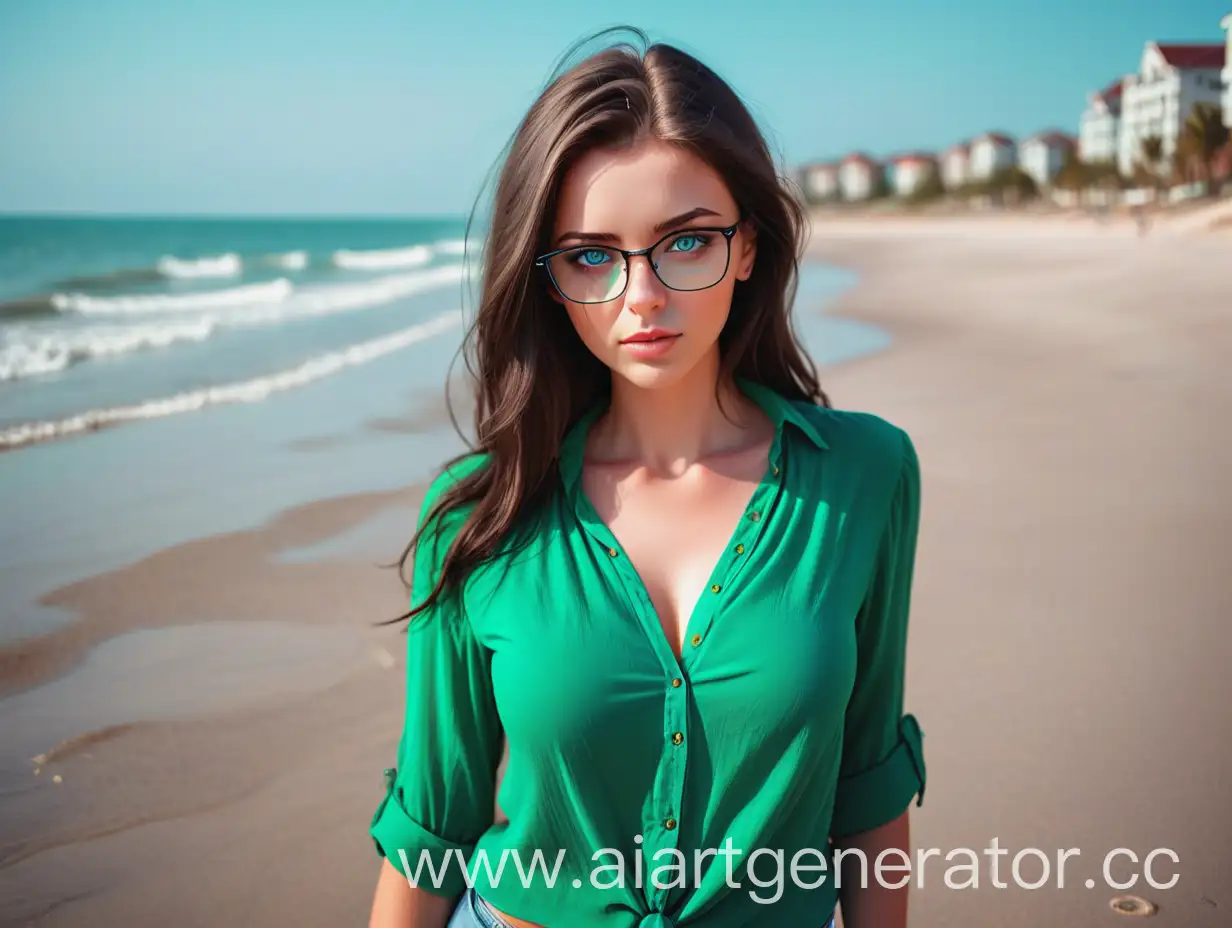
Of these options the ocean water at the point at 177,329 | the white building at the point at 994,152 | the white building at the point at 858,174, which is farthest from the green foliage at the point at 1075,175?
the white building at the point at 858,174

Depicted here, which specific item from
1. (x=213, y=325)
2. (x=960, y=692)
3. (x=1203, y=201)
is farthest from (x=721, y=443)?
(x=1203, y=201)

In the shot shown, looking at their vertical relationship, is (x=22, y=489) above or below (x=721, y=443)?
below

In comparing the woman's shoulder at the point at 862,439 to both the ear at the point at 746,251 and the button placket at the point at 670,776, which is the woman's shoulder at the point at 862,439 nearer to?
the ear at the point at 746,251

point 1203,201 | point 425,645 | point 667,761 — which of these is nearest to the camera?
point 667,761

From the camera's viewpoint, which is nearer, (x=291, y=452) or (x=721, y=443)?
(x=721, y=443)

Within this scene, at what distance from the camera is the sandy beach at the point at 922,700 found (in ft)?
9.84

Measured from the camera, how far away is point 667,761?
159 cm

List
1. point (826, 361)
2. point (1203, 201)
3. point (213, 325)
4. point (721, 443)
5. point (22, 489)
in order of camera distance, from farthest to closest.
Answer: point (1203, 201) → point (213, 325) → point (826, 361) → point (22, 489) → point (721, 443)

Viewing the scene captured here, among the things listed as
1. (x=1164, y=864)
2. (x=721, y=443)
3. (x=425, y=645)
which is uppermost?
(x=721, y=443)

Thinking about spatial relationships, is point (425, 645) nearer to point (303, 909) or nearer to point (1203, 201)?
point (303, 909)

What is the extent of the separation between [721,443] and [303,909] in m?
1.94

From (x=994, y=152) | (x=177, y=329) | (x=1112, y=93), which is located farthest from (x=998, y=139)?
(x=177, y=329)

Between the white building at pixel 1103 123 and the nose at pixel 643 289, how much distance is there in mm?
73260

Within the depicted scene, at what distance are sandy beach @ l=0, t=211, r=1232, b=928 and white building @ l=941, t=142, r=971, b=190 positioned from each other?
114 metres
